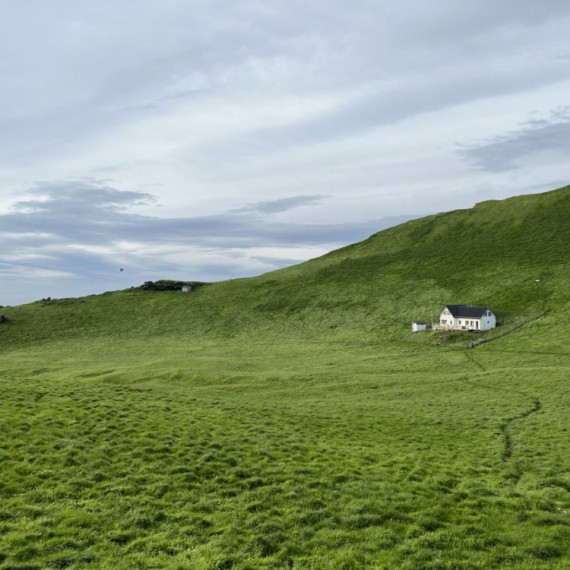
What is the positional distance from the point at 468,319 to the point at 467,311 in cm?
247

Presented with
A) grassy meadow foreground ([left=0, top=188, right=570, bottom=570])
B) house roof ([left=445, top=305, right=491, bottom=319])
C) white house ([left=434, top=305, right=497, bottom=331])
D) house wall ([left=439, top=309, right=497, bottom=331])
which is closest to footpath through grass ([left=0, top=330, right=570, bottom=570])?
grassy meadow foreground ([left=0, top=188, right=570, bottom=570])

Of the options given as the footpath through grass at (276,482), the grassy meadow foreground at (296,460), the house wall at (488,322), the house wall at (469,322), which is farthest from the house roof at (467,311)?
the footpath through grass at (276,482)

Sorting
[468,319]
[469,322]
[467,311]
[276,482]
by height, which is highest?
[467,311]

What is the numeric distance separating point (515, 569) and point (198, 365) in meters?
70.1

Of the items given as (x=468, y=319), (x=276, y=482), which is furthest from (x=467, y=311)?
(x=276, y=482)

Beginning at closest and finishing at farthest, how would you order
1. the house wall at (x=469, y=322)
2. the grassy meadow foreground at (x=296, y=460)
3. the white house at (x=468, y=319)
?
the grassy meadow foreground at (x=296, y=460)
the house wall at (x=469, y=322)
the white house at (x=468, y=319)

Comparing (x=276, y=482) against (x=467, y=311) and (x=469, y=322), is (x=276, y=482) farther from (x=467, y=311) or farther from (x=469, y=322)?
(x=467, y=311)

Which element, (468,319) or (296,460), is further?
(468,319)

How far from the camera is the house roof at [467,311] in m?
98.4

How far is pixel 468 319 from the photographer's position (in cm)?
9888

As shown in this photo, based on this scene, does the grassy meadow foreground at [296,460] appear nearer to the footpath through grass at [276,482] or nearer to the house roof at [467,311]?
the footpath through grass at [276,482]

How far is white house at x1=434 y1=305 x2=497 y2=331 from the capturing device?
97688 mm

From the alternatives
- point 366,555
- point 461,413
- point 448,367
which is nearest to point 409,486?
point 366,555

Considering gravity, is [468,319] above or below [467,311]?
below
